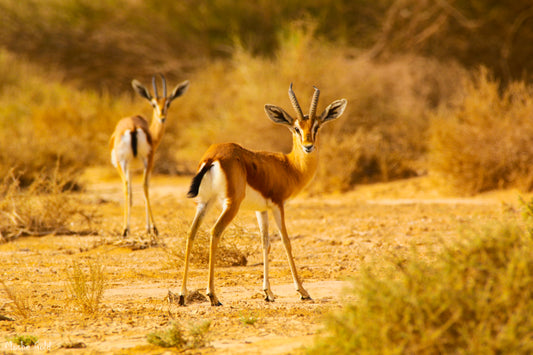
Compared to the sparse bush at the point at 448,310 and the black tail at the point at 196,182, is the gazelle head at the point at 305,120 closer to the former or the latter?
the black tail at the point at 196,182

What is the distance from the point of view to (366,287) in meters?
3.54

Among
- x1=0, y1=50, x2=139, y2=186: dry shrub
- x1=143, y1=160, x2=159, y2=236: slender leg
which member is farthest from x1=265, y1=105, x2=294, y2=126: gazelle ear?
x1=0, y1=50, x2=139, y2=186: dry shrub

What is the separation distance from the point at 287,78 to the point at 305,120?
25.4 ft

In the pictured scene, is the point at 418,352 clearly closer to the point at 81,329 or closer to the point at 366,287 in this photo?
the point at 366,287

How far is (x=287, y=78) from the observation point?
13469mm

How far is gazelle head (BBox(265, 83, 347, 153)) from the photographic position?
18.8 feet

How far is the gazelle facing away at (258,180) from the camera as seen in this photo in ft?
17.0

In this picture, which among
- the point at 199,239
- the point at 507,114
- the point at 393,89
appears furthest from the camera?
the point at 393,89

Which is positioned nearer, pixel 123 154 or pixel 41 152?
pixel 123 154

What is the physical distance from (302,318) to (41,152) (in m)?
9.86

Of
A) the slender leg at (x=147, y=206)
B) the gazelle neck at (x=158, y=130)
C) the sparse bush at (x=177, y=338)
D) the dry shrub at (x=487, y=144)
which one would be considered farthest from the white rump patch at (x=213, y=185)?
the dry shrub at (x=487, y=144)

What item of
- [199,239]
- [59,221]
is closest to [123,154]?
[59,221]

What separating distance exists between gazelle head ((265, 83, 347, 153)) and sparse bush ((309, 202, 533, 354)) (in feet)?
7.55

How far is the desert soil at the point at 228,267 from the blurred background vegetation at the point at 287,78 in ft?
2.92
